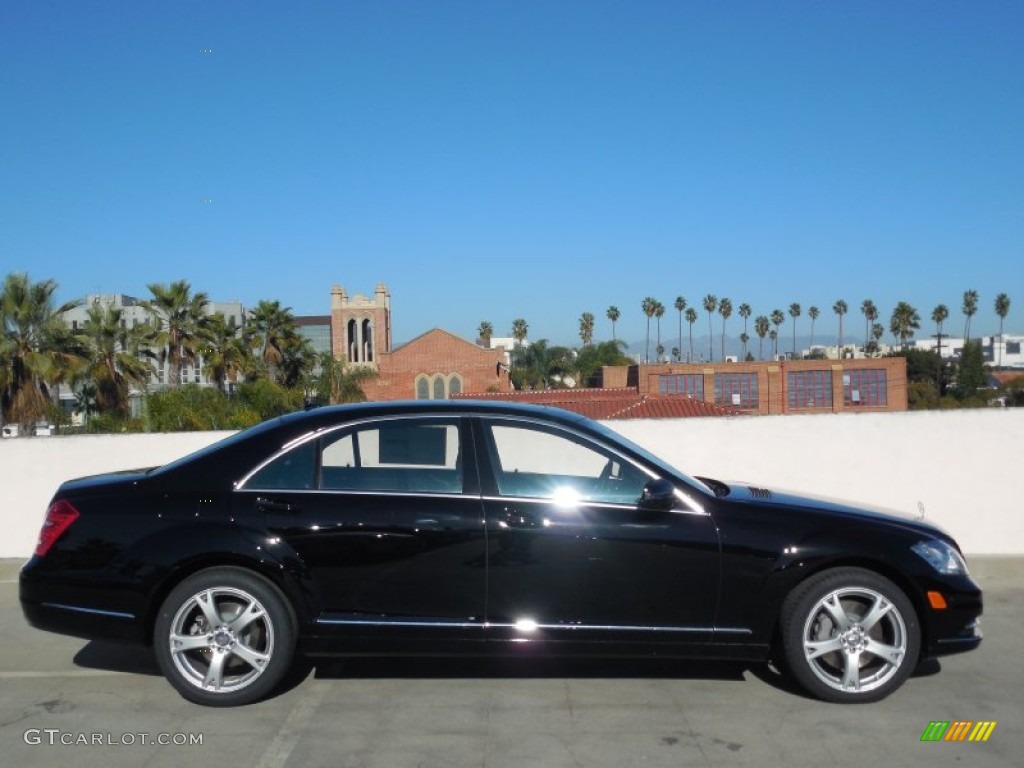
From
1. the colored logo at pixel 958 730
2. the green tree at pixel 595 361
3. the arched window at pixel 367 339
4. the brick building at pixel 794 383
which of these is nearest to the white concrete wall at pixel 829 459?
the colored logo at pixel 958 730

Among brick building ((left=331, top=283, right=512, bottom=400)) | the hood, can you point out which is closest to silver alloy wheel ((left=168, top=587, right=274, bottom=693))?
the hood

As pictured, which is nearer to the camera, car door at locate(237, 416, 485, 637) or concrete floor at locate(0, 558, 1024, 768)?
concrete floor at locate(0, 558, 1024, 768)

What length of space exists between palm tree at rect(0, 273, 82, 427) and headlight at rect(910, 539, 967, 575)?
3021 cm

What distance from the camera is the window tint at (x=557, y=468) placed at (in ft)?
16.0

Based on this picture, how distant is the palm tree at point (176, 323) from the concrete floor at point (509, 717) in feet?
124

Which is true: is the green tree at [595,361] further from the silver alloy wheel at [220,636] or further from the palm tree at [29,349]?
the silver alloy wheel at [220,636]

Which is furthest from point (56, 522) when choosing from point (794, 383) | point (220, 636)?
point (794, 383)

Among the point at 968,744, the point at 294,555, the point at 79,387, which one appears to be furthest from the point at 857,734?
the point at 79,387

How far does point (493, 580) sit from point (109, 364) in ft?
112

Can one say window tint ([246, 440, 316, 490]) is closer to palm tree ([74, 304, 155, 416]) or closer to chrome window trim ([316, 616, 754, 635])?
chrome window trim ([316, 616, 754, 635])

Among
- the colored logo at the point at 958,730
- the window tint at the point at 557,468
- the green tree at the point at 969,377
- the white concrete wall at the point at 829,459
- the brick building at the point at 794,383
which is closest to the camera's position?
the colored logo at the point at 958,730

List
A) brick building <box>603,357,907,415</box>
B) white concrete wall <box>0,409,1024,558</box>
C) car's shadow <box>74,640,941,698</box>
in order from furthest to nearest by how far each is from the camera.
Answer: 1. brick building <box>603,357,907,415</box>
2. white concrete wall <box>0,409,1024,558</box>
3. car's shadow <box>74,640,941,698</box>

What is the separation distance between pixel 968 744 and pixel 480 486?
2565mm

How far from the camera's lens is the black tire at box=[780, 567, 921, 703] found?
4738mm
